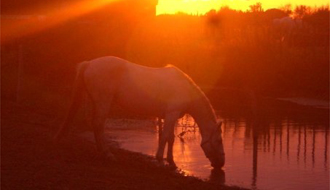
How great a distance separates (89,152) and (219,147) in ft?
7.57

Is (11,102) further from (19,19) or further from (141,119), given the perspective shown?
(19,19)

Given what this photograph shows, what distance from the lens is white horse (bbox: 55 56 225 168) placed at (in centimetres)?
1134

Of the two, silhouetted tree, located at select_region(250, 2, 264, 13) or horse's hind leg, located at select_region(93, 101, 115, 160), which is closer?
horse's hind leg, located at select_region(93, 101, 115, 160)

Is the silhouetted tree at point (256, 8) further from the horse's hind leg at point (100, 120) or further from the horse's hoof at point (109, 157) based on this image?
the horse's hoof at point (109, 157)

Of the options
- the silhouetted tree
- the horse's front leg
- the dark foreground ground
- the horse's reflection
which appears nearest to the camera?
the dark foreground ground

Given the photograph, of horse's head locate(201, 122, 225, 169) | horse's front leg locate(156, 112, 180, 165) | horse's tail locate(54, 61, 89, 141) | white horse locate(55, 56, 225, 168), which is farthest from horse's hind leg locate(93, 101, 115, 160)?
horse's head locate(201, 122, 225, 169)

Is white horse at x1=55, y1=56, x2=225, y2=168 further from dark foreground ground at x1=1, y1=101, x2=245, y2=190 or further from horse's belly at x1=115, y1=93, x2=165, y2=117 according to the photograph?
dark foreground ground at x1=1, y1=101, x2=245, y2=190

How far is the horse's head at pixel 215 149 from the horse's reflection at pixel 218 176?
5.8 inches

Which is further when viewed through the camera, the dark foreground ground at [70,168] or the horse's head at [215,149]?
the horse's head at [215,149]

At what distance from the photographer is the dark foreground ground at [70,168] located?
8094mm

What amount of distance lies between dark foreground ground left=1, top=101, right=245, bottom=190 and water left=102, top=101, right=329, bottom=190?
80 centimetres

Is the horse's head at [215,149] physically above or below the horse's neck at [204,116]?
below

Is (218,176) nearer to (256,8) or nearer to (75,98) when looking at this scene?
(75,98)

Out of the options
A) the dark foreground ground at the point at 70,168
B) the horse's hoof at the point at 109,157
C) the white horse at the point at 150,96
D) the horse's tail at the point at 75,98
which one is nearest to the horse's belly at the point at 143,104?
the white horse at the point at 150,96
